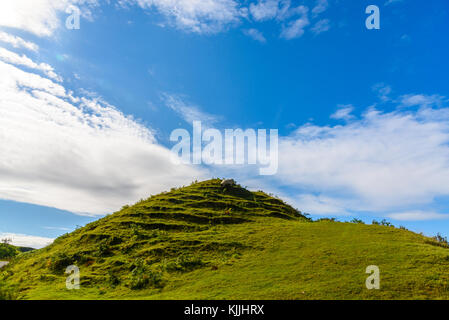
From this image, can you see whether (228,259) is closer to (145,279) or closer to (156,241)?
(145,279)

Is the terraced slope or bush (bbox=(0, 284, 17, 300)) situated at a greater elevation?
the terraced slope

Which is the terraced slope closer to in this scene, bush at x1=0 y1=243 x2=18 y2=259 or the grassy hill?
the grassy hill

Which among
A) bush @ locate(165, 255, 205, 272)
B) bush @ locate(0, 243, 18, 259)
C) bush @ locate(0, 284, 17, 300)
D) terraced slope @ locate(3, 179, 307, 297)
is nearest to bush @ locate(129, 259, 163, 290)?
terraced slope @ locate(3, 179, 307, 297)

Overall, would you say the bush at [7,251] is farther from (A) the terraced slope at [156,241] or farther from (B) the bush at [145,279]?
(B) the bush at [145,279]

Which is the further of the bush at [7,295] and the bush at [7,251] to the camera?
the bush at [7,251]

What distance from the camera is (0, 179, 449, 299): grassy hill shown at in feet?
43.9

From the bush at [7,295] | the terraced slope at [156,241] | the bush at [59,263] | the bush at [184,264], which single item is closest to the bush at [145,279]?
the terraced slope at [156,241]

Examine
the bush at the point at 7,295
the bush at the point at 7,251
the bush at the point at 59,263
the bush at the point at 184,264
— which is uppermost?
the bush at the point at 184,264

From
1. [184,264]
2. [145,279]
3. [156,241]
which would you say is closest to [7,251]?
[156,241]

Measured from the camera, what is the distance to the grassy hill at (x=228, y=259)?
13388 mm

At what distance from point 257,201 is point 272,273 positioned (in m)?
18.5
